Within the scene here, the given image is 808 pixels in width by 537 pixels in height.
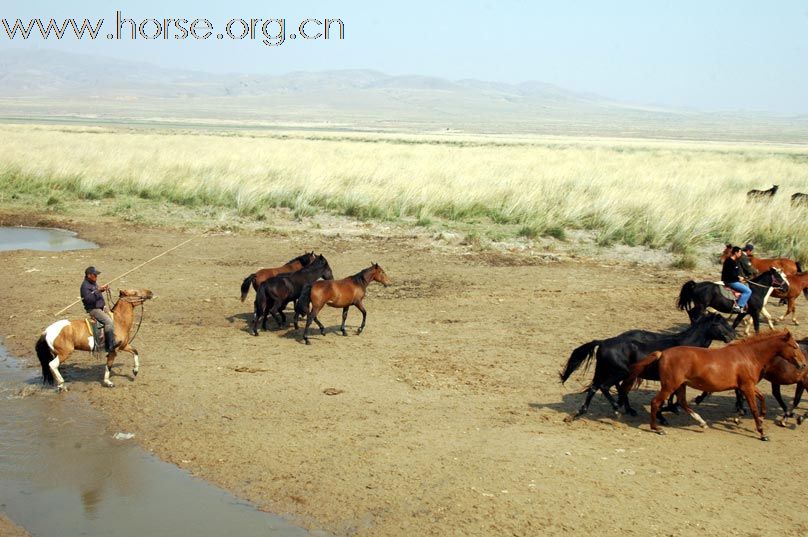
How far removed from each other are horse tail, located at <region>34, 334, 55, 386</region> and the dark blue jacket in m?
0.59

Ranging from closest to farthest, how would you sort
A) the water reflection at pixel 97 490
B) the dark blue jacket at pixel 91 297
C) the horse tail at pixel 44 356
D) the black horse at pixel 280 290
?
the water reflection at pixel 97 490 → the horse tail at pixel 44 356 → the dark blue jacket at pixel 91 297 → the black horse at pixel 280 290

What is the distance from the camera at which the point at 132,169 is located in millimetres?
30984

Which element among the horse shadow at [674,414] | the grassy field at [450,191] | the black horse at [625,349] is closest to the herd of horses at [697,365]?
the black horse at [625,349]

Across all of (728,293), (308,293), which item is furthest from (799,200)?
(308,293)

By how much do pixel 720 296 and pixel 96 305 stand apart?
8248 mm

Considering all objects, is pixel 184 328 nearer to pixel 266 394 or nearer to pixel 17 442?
pixel 266 394

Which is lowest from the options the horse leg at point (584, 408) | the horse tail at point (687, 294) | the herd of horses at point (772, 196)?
the horse leg at point (584, 408)

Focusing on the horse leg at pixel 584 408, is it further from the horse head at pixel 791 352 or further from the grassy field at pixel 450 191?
the grassy field at pixel 450 191

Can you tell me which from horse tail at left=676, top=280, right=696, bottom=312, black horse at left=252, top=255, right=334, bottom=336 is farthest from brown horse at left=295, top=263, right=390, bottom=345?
horse tail at left=676, top=280, right=696, bottom=312

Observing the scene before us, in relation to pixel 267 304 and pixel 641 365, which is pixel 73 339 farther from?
pixel 641 365

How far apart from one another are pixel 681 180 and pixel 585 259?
1430 cm

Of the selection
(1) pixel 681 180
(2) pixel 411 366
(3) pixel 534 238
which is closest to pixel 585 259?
(3) pixel 534 238

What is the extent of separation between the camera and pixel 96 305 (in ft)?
31.3

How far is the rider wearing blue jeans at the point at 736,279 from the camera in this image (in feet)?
38.3
